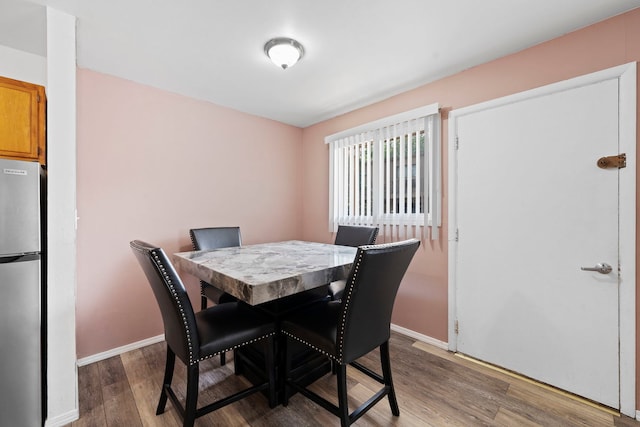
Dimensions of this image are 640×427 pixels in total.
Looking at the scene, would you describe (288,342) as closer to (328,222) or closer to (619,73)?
(328,222)

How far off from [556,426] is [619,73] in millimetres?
2074

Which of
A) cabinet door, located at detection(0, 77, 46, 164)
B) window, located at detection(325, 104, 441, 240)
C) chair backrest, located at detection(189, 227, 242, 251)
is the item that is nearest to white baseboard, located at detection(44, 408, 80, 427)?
chair backrest, located at detection(189, 227, 242, 251)

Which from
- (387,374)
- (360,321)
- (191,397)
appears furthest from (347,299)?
(191,397)

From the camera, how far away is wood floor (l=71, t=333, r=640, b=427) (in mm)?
1562

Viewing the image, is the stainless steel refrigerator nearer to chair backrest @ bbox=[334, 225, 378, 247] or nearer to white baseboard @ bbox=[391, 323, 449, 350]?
chair backrest @ bbox=[334, 225, 378, 247]

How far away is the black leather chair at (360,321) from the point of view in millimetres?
1261

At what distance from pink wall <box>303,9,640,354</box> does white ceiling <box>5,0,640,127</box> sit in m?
0.08

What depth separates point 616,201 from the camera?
5.34 ft

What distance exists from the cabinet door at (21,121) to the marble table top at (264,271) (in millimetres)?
987

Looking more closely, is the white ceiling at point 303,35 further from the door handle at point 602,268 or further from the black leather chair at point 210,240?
the door handle at point 602,268

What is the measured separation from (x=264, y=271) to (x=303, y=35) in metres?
1.57

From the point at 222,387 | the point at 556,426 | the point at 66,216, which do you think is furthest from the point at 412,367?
the point at 66,216

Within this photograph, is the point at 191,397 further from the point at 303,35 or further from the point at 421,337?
the point at 303,35

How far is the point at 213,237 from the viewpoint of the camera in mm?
2676
